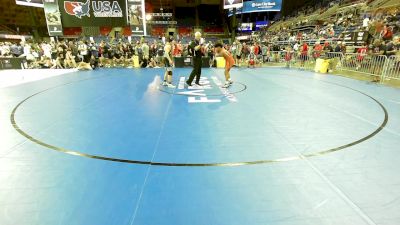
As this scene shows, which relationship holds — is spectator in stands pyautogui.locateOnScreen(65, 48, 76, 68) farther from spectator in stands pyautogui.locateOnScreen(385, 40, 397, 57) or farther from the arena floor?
spectator in stands pyautogui.locateOnScreen(385, 40, 397, 57)

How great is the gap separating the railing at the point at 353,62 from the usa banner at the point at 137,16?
33.0 ft

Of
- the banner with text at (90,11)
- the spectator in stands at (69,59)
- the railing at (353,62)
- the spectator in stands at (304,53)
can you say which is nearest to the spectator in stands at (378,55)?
the railing at (353,62)

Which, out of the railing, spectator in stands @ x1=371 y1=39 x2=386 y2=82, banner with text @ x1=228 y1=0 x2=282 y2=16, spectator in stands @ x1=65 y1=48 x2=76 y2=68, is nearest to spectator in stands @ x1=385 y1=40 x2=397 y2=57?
spectator in stands @ x1=371 y1=39 x2=386 y2=82

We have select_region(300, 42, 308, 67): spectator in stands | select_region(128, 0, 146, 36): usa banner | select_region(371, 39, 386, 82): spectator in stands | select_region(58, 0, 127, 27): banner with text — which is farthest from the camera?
select_region(58, 0, 127, 27): banner with text

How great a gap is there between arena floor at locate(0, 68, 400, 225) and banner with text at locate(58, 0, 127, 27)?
45.6ft

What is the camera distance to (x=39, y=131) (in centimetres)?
419

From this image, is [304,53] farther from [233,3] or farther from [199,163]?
[199,163]

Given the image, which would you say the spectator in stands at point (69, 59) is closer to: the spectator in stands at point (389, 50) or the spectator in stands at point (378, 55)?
the spectator in stands at point (378, 55)

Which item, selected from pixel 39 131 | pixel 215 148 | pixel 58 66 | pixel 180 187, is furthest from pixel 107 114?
pixel 58 66

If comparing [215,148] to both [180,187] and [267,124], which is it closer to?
[180,187]

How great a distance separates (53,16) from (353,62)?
63.9ft

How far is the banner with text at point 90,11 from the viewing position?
17328 mm

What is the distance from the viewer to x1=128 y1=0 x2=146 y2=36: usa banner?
15.2m

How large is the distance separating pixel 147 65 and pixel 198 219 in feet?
46.7
